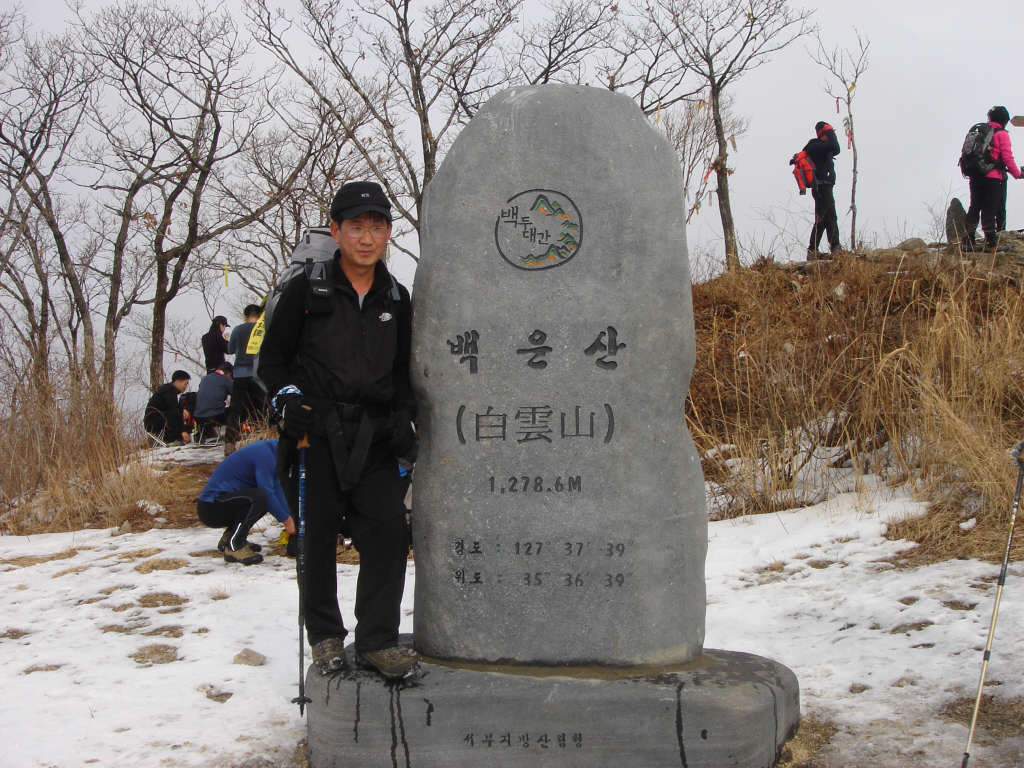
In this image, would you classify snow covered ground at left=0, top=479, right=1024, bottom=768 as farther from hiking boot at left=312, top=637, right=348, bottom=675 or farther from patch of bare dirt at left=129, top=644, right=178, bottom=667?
hiking boot at left=312, top=637, right=348, bottom=675

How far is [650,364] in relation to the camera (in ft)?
10.3

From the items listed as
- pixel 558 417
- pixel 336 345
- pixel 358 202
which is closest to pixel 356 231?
pixel 358 202

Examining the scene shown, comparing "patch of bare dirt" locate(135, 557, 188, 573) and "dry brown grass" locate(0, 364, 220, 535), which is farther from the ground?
"dry brown grass" locate(0, 364, 220, 535)

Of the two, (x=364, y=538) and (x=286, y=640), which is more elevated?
(x=364, y=538)

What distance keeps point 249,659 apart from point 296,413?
1.55 m

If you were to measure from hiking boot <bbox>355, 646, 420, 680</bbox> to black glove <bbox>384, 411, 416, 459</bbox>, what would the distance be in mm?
692

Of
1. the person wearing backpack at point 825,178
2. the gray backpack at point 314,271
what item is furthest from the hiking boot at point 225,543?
the person wearing backpack at point 825,178

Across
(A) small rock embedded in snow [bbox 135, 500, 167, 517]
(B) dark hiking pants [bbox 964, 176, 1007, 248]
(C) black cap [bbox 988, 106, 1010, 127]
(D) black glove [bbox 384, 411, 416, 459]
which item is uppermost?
(C) black cap [bbox 988, 106, 1010, 127]

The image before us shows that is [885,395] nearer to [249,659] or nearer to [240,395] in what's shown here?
[249,659]

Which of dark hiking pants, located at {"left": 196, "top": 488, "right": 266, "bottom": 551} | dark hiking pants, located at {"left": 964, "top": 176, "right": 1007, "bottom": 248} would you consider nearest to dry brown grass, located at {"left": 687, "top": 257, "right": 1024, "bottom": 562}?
dark hiking pants, located at {"left": 964, "top": 176, "right": 1007, "bottom": 248}

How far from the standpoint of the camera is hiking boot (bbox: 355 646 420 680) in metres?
2.97

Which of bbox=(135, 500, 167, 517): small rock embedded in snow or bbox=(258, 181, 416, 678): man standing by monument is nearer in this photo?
bbox=(258, 181, 416, 678): man standing by monument

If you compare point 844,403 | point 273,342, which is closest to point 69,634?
point 273,342

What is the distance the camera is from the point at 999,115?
9047mm
